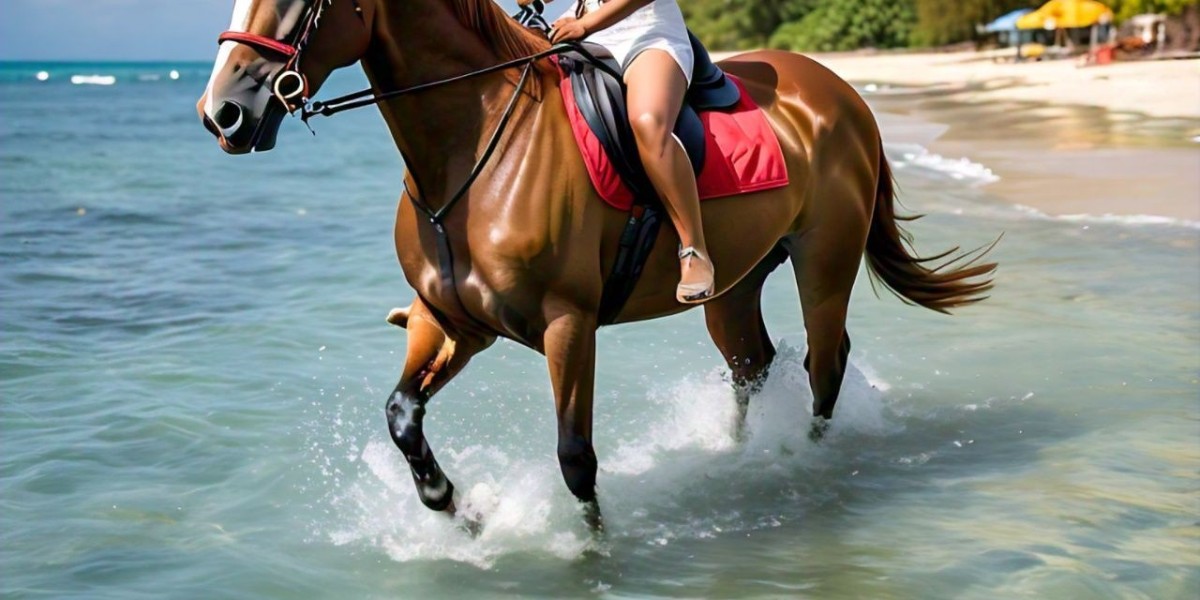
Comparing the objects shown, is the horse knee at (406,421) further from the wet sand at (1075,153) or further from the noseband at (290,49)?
the wet sand at (1075,153)

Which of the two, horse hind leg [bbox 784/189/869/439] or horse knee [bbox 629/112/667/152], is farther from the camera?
horse hind leg [bbox 784/189/869/439]

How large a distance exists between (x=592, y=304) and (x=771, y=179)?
1034 mm

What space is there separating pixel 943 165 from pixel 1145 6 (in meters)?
28.1

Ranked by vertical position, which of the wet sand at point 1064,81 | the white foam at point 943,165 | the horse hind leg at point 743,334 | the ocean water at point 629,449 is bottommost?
the wet sand at point 1064,81

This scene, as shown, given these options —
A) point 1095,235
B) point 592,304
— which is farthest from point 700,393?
point 1095,235

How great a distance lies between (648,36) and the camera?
16.6 feet

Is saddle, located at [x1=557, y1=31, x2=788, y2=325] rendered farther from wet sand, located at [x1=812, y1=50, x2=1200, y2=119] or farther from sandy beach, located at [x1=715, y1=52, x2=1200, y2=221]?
wet sand, located at [x1=812, y1=50, x2=1200, y2=119]

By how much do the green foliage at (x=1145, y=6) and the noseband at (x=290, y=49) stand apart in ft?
136

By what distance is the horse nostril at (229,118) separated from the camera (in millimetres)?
4059

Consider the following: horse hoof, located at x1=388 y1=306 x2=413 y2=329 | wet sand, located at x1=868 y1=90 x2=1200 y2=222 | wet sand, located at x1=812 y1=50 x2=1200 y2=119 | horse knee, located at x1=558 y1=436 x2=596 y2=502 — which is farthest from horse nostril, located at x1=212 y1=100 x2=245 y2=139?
wet sand, located at x1=812 y1=50 x2=1200 y2=119

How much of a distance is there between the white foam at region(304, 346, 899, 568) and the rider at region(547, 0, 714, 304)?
114 centimetres

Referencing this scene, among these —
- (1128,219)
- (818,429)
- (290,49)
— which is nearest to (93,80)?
(1128,219)

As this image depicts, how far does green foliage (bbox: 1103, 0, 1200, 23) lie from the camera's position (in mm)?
41094

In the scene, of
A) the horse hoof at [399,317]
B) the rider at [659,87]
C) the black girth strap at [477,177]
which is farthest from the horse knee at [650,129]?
the horse hoof at [399,317]
